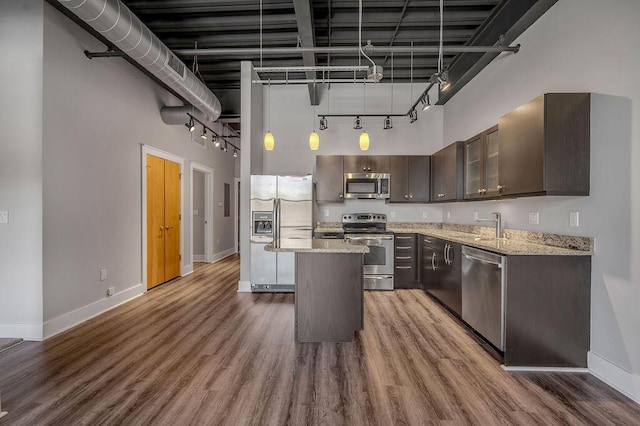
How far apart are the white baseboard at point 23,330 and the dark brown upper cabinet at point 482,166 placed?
4.74 meters

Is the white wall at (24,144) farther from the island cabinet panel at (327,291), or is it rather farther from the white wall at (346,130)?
the white wall at (346,130)

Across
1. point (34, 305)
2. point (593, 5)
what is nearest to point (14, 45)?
point (34, 305)

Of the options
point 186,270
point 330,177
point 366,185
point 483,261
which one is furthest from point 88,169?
point 483,261

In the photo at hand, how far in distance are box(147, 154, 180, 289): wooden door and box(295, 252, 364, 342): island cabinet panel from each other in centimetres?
313

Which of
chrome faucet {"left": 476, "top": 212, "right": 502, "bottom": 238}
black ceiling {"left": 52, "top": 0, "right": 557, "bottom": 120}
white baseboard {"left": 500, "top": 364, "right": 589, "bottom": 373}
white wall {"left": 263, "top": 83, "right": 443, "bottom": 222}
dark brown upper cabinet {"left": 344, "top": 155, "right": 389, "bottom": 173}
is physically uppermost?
black ceiling {"left": 52, "top": 0, "right": 557, "bottom": 120}

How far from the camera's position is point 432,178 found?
5.25 m

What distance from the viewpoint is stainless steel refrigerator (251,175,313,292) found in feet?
15.7

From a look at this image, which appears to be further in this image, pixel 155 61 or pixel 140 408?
pixel 155 61

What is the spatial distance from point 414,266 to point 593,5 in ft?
11.6

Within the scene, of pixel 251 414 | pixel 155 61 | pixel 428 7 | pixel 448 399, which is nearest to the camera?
pixel 251 414

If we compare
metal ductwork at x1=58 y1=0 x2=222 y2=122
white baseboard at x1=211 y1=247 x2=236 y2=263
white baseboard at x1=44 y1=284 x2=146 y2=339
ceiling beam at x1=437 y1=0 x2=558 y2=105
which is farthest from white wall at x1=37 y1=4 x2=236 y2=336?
ceiling beam at x1=437 y1=0 x2=558 y2=105

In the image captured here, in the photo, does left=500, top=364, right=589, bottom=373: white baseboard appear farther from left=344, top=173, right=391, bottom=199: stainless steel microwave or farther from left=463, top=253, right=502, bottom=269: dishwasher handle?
left=344, top=173, right=391, bottom=199: stainless steel microwave

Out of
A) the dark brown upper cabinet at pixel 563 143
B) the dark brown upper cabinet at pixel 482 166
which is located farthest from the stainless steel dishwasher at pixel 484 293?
the dark brown upper cabinet at pixel 482 166

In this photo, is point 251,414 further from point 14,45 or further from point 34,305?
point 14,45
